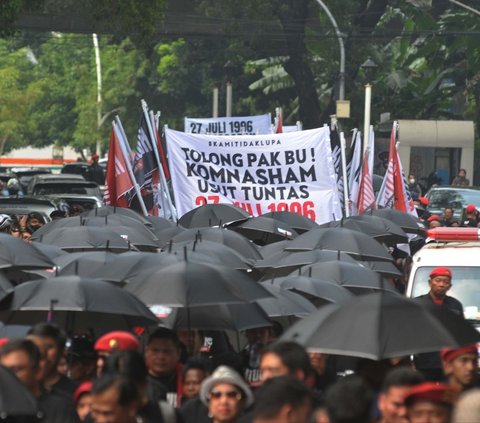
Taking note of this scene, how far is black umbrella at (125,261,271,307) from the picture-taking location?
376 inches

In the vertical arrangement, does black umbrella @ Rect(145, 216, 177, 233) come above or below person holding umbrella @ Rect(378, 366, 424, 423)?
below

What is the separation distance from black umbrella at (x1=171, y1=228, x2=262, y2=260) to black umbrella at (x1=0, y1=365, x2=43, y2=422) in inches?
304

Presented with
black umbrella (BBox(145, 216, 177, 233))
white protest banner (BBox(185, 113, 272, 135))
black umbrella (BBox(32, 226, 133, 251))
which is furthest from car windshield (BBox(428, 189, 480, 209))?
black umbrella (BBox(32, 226, 133, 251))

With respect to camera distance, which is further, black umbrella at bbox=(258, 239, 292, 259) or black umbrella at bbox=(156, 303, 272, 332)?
black umbrella at bbox=(258, 239, 292, 259)

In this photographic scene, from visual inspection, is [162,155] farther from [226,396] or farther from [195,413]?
[226,396]

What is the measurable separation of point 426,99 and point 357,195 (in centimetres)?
2810

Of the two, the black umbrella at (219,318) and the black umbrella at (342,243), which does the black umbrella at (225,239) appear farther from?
the black umbrella at (219,318)

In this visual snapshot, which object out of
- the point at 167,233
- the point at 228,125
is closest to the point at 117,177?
the point at 167,233

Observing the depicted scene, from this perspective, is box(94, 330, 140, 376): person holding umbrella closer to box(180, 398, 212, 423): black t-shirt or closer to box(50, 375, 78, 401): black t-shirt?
box(50, 375, 78, 401): black t-shirt

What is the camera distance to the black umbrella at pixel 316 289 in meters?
11.2

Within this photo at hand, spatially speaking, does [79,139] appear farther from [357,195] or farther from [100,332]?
[100,332]

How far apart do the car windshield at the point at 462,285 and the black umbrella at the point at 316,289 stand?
8.59 feet

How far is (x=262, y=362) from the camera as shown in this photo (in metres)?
7.54

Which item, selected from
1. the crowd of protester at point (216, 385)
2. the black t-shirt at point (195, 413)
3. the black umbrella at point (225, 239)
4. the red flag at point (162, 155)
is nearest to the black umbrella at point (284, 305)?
the crowd of protester at point (216, 385)
